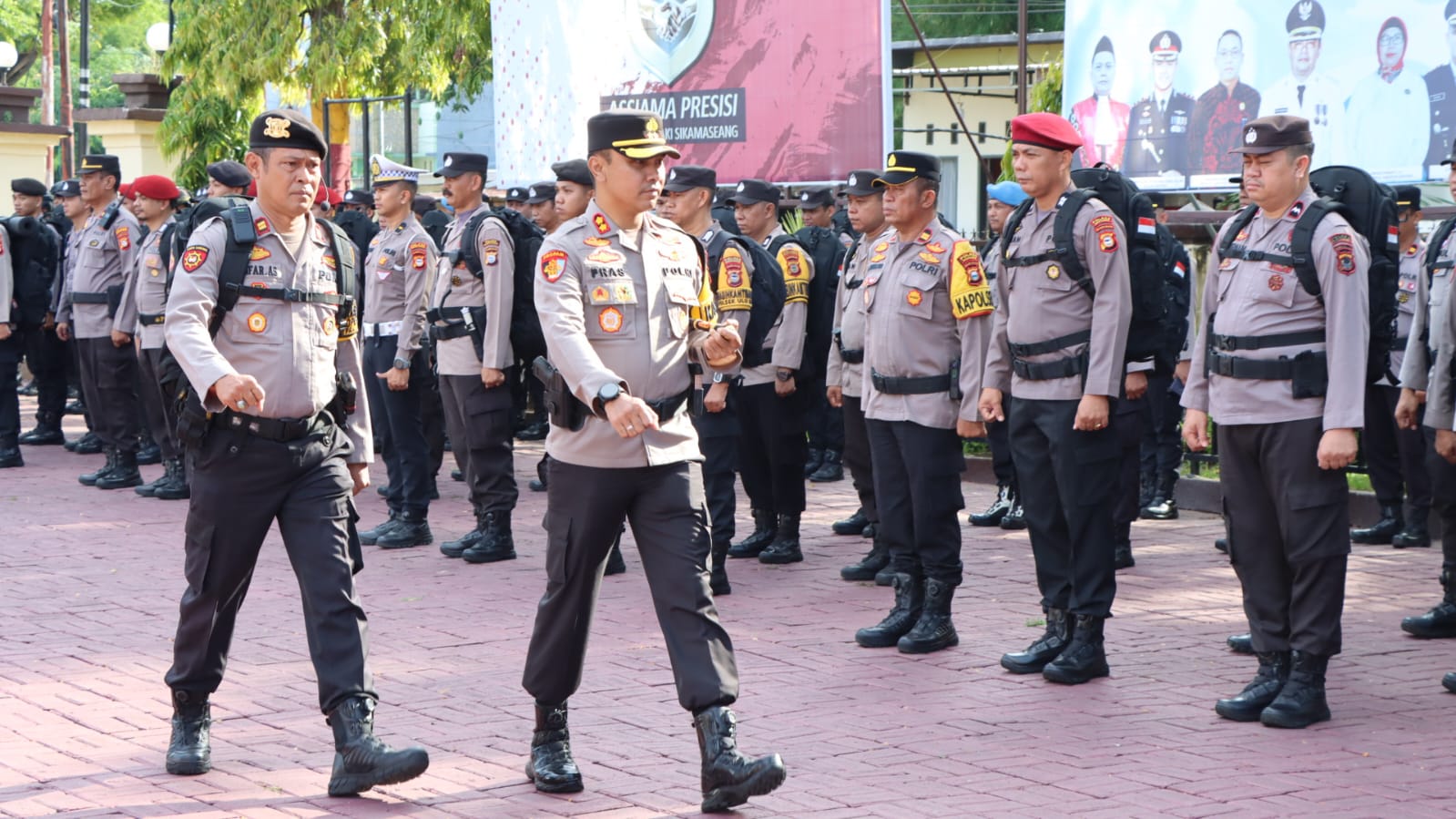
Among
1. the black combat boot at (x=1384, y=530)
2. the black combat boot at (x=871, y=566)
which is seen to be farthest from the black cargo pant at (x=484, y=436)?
the black combat boot at (x=1384, y=530)

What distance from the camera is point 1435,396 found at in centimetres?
706

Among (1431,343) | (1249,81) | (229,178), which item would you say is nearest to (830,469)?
(1249,81)

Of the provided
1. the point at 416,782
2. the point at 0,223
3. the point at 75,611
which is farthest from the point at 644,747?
the point at 0,223

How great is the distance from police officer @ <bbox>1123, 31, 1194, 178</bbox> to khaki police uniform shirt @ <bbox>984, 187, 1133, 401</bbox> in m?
5.53

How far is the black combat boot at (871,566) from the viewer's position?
363 inches

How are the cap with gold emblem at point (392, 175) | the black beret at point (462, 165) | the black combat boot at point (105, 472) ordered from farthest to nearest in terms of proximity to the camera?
the black combat boot at point (105, 472) → the cap with gold emblem at point (392, 175) → the black beret at point (462, 165)

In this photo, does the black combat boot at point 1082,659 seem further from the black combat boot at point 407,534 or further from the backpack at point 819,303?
the black combat boot at point 407,534

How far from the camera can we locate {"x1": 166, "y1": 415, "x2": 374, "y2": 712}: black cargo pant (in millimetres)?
5484

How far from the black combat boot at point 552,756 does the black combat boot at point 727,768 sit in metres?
0.47

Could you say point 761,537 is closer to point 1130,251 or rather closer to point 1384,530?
point 1130,251

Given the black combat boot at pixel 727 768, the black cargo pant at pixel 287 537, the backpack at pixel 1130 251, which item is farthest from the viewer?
the backpack at pixel 1130 251

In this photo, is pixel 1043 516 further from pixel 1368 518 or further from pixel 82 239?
pixel 82 239

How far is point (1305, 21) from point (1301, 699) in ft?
21.5

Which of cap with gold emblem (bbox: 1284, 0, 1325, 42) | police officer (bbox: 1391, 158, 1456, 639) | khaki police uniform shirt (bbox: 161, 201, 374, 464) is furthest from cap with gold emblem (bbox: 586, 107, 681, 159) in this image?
cap with gold emblem (bbox: 1284, 0, 1325, 42)
